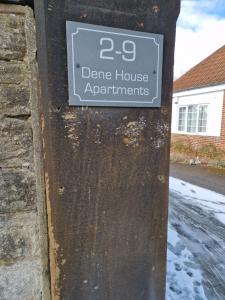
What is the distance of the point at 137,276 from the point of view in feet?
3.98

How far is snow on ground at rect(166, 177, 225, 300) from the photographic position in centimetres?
249

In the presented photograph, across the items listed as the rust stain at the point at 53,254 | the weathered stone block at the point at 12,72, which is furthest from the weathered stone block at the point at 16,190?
the weathered stone block at the point at 12,72

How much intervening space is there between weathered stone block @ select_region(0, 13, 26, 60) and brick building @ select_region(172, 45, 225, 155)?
919cm

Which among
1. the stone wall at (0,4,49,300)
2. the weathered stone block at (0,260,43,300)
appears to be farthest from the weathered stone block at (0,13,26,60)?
the weathered stone block at (0,260,43,300)

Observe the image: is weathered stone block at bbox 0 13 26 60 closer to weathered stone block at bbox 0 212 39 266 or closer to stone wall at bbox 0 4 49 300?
stone wall at bbox 0 4 49 300

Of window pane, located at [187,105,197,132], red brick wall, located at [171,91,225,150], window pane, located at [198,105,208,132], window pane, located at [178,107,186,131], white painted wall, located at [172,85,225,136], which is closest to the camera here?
red brick wall, located at [171,91,225,150]

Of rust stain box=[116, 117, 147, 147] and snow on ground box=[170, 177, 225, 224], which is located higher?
rust stain box=[116, 117, 147, 147]

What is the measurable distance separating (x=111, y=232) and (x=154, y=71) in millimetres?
691

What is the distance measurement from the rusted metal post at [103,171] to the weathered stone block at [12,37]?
13 cm

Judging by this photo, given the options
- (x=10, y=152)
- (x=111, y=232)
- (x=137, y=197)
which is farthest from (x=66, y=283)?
(x=10, y=152)

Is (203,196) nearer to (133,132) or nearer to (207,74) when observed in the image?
(133,132)

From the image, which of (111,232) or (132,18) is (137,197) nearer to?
(111,232)

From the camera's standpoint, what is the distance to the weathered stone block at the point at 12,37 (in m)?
1.04

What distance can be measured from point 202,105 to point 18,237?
10.3m
